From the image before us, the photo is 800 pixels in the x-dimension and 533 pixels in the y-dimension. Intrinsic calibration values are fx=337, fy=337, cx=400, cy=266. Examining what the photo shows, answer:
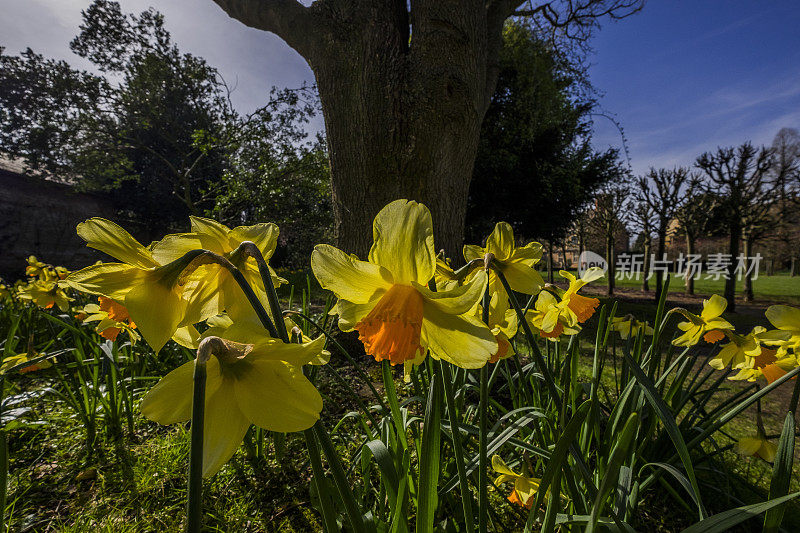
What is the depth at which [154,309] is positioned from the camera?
60cm

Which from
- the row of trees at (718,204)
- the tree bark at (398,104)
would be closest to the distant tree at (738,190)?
the row of trees at (718,204)

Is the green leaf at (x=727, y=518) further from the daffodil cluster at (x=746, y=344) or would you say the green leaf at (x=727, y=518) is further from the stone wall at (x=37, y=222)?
the stone wall at (x=37, y=222)

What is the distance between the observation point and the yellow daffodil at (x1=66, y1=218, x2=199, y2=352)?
0.58m

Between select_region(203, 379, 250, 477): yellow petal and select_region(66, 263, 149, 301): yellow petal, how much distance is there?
10.5 inches

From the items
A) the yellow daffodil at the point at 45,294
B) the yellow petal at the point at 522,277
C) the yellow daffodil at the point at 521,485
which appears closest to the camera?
the yellow petal at the point at 522,277

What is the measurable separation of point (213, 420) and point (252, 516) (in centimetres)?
127

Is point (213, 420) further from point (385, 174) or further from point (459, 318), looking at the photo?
point (385, 174)

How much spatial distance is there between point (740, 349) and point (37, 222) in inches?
649

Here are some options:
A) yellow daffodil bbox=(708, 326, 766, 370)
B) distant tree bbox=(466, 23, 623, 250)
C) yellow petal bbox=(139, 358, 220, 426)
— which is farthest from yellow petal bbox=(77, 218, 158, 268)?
distant tree bbox=(466, 23, 623, 250)

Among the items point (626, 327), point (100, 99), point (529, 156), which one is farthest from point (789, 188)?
point (100, 99)

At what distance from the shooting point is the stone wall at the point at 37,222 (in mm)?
10375

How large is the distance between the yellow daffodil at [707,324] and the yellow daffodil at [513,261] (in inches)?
31.0

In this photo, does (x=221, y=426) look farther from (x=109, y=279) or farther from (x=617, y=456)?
(x=617, y=456)

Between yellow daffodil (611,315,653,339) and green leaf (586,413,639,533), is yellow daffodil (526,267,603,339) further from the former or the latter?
yellow daffodil (611,315,653,339)
